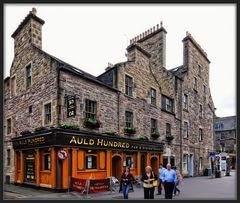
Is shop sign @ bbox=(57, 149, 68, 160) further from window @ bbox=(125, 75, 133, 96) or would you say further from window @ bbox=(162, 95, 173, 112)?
window @ bbox=(162, 95, 173, 112)

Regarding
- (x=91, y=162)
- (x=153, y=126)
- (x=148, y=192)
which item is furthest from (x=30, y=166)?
(x=153, y=126)

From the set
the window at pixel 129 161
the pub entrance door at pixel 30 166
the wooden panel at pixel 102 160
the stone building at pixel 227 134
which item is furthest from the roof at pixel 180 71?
the stone building at pixel 227 134

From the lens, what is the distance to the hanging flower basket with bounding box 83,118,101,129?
1747 cm

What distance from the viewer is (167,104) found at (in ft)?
92.8

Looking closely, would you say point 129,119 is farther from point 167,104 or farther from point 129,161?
point 167,104

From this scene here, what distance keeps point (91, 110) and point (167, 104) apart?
1166 cm

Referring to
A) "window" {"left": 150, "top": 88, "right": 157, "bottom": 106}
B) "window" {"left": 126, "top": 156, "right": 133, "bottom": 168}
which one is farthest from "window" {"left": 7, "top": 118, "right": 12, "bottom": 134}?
"window" {"left": 150, "top": 88, "right": 157, "bottom": 106}

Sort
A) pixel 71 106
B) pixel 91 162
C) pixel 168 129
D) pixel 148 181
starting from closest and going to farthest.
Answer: pixel 148 181 → pixel 71 106 → pixel 91 162 → pixel 168 129

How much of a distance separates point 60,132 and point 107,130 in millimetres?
4314

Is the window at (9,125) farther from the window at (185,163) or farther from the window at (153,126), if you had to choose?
the window at (185,163)

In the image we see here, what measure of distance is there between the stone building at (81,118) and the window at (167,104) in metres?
0.10

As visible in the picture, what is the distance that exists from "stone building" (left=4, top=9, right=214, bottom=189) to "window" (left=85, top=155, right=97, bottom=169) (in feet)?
0.19

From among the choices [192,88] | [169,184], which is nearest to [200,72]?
[192,88]

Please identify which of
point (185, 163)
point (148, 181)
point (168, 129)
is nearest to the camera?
point (148, 181)
